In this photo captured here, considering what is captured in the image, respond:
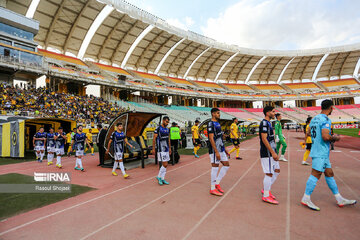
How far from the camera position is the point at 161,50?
40.1 meters

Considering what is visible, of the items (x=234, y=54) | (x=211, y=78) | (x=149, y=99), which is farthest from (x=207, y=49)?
(x=149, y=99)

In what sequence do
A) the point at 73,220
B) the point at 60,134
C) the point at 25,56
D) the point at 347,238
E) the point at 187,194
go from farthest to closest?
the point at 25,56 < the point at 60,134 < the point at 187,194 < the point at 73,220 < the point at 347,238

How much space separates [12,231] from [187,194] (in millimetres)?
3192

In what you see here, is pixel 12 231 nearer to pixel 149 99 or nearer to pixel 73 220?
pixel 73 220

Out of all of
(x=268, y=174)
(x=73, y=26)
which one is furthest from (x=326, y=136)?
(x=73, y=26)

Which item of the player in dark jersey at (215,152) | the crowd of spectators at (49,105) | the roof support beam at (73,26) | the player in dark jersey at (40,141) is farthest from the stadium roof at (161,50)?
the player in dark jersey at (215,152)

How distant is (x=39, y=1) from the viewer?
25.1 metres

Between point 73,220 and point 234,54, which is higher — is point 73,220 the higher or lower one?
the lower one

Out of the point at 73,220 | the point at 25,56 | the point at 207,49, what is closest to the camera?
the point at 73,220

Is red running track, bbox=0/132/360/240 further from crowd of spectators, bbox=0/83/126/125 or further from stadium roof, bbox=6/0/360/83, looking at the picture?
stadium roof, bbox=6/0/360/83

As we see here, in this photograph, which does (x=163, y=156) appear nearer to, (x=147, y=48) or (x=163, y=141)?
(x=163, y=141)

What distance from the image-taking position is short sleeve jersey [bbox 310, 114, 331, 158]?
3.57 meters

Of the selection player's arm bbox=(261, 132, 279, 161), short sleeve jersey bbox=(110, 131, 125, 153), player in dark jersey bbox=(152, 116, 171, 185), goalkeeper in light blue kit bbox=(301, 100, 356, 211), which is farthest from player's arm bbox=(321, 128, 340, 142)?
short sleeve jersey bbox=(110, 131, 125, 153)

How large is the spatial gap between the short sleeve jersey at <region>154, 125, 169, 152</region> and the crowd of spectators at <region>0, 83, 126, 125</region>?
14.8 metres
